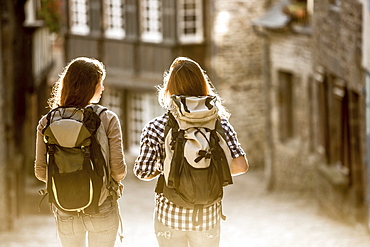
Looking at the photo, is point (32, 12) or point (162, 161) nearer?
point (162, 161)

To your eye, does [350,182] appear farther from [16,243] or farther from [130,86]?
[130,86]

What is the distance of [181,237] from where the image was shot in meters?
5.09

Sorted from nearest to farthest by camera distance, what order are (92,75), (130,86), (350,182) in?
(92,75) → (350,182) → (130,86)

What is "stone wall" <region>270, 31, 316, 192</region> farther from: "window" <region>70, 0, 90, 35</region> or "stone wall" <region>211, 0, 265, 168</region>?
"window" <region>70, 0, 90, 35</region>

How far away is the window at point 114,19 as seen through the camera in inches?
905

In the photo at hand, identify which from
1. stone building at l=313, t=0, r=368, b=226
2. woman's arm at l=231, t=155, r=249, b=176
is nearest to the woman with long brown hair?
woman's arm at l=231, t=155, r=249, b=176

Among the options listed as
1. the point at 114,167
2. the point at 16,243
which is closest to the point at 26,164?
the point at 16,243

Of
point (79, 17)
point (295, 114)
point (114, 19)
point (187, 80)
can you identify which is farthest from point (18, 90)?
point (187, 80)

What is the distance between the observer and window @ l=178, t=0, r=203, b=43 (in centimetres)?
2180

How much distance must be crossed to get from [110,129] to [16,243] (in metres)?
8.01

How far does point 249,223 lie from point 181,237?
36.2 ft

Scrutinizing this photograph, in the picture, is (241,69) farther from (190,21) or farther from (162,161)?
(162,161)

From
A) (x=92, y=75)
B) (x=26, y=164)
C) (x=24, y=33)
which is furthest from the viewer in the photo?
(x=26, y=164)

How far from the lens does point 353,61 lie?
42.6 feet
